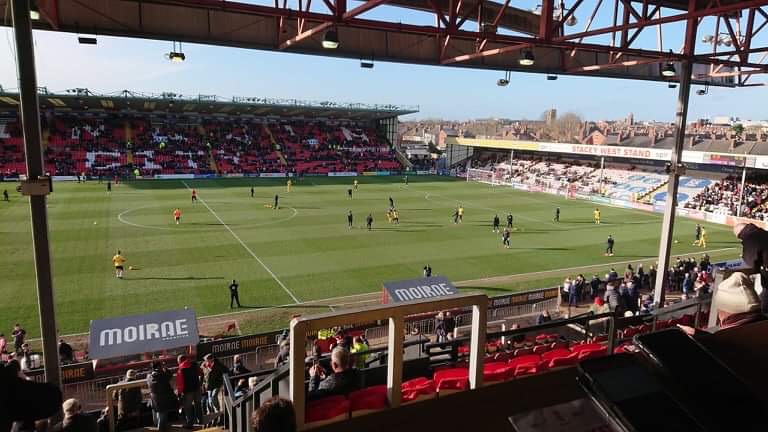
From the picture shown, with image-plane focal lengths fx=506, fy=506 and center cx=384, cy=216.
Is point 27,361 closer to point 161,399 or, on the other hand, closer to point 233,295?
point 233,295

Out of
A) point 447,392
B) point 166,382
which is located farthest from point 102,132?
point 447,392

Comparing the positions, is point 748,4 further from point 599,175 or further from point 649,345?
point 599,175

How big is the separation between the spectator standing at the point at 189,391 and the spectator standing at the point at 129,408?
0.61m

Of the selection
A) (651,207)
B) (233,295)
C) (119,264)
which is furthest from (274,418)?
(651,207)

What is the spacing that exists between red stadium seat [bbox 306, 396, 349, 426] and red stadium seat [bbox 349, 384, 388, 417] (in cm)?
5

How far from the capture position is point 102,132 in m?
55.6

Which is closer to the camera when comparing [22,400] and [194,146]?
[22,400]

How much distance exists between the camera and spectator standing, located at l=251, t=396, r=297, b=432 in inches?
94.7

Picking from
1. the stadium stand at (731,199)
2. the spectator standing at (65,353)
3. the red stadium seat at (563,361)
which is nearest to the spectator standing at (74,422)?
the red stadium seat at (563,361)

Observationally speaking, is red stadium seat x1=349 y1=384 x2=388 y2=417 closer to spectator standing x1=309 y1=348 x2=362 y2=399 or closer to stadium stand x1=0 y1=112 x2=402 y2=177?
spectator standing x1=309 y1=348 x2=362 y2=399

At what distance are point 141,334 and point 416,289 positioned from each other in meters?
7.21

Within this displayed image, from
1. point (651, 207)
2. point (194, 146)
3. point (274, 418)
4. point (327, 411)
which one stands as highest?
point (274, 418)

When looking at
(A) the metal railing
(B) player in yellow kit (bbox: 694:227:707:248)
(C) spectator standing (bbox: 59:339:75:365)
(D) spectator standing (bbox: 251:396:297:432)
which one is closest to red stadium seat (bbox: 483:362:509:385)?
(A) the metal railing

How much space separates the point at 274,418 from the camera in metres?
2.43
